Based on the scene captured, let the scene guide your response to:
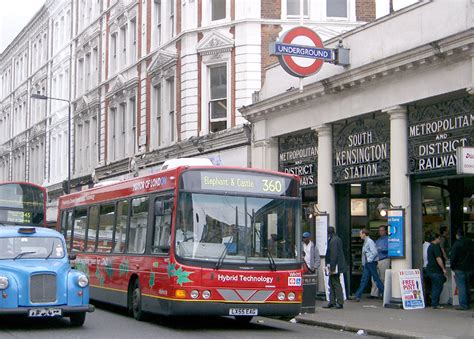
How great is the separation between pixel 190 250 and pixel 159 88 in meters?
20.8

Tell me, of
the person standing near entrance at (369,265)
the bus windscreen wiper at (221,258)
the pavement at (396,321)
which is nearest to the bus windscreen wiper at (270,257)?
the bus windscreen wiper at (221,258)

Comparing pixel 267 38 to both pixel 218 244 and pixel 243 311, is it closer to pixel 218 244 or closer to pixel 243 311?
pixel 218 244

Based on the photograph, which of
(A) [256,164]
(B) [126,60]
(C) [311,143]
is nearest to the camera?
(C) [311,143]

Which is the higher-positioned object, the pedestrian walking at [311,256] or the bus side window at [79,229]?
the bus side window at [79,229]

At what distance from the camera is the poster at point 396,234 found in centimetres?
1953

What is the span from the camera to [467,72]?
17.5 m

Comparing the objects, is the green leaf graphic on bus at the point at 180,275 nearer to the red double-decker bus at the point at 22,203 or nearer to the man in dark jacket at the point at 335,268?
the man in dark jacket at the point at 335,268

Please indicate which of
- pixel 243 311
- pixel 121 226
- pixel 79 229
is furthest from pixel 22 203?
pixel 243 311

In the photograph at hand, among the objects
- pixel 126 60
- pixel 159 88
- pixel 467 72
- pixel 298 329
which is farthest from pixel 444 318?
pixel 126 60

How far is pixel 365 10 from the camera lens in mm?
29828

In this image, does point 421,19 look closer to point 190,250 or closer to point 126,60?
point 190,250

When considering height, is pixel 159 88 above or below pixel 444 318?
above

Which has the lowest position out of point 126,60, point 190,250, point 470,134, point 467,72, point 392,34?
point 190,250

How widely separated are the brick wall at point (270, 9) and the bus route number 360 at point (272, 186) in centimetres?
1489
